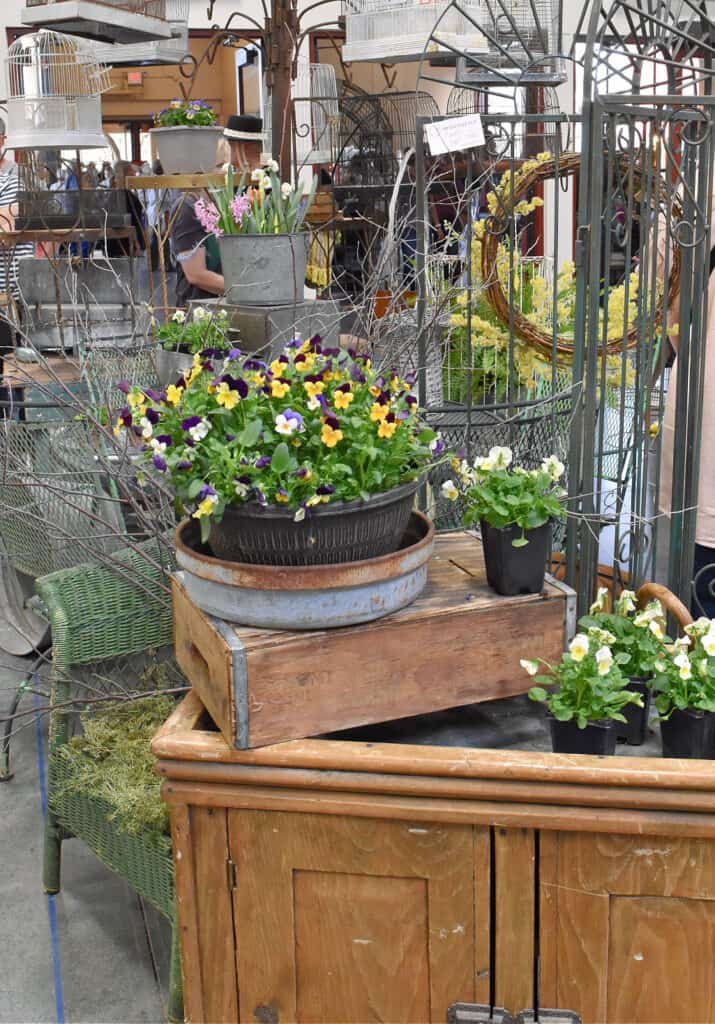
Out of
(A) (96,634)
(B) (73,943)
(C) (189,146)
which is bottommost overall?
(B) (73,943)

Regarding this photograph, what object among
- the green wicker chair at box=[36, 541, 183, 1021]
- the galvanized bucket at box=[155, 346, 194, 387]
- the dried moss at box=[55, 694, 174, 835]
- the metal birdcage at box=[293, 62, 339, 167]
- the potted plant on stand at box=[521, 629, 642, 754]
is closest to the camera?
the potted plant on stand at box=[521, 629, 642, 754]

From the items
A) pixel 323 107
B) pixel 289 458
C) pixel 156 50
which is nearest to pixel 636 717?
pixel 289 458

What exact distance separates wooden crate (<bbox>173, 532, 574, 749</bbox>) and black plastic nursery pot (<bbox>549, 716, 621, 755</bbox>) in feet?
0.42

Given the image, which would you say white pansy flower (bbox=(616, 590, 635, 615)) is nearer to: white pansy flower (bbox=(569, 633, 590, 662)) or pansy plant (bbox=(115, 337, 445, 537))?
white pansy flower (bbox=(569, 633, 590, 662))

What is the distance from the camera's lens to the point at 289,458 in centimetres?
147

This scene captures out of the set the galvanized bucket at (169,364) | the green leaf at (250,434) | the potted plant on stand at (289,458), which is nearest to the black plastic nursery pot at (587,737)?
the potted plant on stand at (289,458)

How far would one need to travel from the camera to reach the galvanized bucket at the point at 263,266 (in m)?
2.77

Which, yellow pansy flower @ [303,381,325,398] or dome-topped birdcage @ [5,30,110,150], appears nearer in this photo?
yellow pansy flower @ [303,381,325,398]

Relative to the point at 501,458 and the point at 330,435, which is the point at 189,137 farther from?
the point at 330,435

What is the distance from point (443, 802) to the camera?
154 centimetres

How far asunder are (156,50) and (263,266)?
160cm

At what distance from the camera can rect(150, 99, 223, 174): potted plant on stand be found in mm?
3998

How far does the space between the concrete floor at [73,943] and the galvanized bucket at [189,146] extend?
2274mm

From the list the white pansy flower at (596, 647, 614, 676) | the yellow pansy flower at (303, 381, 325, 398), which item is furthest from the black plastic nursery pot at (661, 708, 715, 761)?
the yellow pansy flower at (303, 381, 325, 398)
